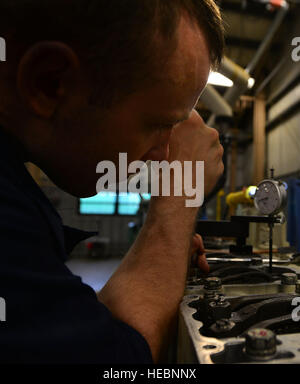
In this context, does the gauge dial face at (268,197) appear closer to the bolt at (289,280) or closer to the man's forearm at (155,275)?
the bolt at (289,280)

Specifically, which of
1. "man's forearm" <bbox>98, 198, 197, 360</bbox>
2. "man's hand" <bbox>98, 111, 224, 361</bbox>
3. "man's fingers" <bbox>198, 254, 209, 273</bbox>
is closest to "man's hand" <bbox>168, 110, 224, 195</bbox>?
"man's hand" <bbox>98, 111, 224, 361</bbox>

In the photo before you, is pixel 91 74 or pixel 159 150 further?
pixel 159 150

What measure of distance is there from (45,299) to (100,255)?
15.0 ft

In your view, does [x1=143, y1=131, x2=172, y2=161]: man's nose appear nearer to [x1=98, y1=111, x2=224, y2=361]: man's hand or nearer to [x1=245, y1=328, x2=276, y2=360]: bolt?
[x1=98, y1=111, x2=224, y2=361]: man's hand

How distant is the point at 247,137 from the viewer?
488cm

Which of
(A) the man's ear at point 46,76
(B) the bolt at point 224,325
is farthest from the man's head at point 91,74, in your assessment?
(B) the bolt at point 224,325

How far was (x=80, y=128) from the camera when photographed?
372 millimetres

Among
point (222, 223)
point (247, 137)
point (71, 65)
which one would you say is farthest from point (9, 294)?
point (247, 137)

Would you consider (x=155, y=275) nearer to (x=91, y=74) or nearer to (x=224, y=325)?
(x=224, y=325)

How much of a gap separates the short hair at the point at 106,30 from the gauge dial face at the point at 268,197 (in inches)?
27.6

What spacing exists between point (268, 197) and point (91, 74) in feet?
2.64

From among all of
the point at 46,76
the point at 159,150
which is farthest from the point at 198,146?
the point at 46,76

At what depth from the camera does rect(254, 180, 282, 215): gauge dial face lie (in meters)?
0.92

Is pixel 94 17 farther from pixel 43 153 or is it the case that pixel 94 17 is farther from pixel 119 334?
pixel 119 334
